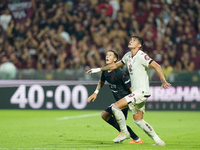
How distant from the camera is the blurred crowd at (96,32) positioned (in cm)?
1672

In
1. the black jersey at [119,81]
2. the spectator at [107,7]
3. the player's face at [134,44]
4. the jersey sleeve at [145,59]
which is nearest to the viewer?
the jersey sleeve at [145,59]

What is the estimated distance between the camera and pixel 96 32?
59.0 ft

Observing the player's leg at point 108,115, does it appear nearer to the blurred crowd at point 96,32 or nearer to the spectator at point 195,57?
the blurred crowd at point 96,32

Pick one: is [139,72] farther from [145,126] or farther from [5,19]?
[5,19]

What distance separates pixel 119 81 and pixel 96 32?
1003 cm

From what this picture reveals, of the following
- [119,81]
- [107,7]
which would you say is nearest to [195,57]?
[107,7]

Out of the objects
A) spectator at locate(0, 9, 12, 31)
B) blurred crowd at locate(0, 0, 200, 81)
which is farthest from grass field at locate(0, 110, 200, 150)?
spectator at locate(0, 9, 12, 31)

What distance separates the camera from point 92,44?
17469 mm

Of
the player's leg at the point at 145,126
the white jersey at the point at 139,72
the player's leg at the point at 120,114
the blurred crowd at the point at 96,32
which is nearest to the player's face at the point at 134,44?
the white jersey at the point at 139,72

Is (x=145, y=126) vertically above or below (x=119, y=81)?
below

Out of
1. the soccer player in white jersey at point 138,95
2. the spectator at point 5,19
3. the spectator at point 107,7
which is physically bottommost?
the soccer player in white jersey at point 138,95

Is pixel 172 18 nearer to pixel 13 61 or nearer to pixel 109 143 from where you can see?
pixel 13 61

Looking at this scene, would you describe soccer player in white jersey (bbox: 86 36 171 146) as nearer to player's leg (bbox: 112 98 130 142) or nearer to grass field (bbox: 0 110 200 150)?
player's leg (bbox: 112 98 130 142)

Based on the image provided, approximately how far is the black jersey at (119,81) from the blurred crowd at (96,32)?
25.7 ft
